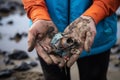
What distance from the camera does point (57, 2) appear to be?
6.26 feet

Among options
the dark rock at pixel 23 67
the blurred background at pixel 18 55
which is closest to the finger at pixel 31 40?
the blurred background at pixel 18 55

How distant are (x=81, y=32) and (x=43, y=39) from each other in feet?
0.74

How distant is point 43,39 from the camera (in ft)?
6.08

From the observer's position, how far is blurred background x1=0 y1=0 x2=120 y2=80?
11.6 ft

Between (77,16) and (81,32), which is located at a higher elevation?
(77,16)

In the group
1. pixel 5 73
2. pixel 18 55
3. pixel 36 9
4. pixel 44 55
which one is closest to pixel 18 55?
pixel 18 55

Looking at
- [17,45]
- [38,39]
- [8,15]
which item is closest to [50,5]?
[38,39]

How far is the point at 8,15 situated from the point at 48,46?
376 centimetres

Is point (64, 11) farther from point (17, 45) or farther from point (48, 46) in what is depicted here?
point (17, 45)

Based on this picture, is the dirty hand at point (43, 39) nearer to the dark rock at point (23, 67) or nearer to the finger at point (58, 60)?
the finger at point (58, 60)

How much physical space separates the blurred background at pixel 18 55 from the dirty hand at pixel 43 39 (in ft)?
5.23

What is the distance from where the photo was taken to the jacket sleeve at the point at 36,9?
1.87 metres

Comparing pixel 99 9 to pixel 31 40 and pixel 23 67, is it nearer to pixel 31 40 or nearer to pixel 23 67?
pixel 31 40

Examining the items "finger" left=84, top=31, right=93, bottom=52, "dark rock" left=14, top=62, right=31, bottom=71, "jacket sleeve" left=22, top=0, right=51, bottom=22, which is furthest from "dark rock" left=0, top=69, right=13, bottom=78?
"finger" left=84, top=31, right=93, bottom=52
